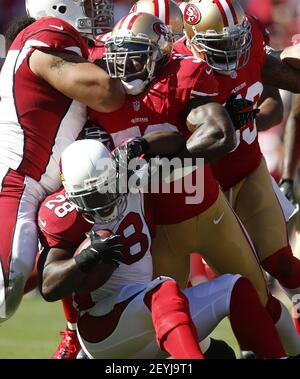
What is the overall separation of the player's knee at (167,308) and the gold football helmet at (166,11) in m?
1.41

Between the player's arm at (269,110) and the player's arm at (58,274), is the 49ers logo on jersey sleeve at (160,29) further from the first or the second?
the player's arm at (269,110)

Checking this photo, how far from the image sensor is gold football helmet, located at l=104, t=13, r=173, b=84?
3.84 meters

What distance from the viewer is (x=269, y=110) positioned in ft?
16.4

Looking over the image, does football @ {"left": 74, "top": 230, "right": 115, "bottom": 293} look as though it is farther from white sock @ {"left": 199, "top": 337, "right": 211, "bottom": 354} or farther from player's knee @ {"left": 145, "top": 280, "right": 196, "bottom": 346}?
white sock @ {"left": 199, "top": 337, "right": 211, "bottom": 354}

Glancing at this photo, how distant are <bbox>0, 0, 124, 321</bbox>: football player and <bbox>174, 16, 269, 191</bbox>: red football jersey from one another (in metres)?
0.75

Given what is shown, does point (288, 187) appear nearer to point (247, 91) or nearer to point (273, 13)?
point (247, 91)

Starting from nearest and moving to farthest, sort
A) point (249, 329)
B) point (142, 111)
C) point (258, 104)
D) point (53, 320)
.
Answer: point (249, 329), point (142, 111), point (258, 104), point (53, 320)

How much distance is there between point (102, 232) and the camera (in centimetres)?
367

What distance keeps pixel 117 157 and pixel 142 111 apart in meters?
0.33

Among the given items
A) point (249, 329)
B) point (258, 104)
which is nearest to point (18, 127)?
point (249, 329)

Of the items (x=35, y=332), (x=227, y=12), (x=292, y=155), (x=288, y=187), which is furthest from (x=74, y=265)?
(x=292, y=155)

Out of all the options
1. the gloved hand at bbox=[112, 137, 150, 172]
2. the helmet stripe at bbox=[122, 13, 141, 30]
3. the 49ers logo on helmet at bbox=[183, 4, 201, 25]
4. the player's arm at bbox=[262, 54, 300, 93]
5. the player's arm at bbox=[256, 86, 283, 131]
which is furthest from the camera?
the player's arm at bbox=[256, 86, 283, 131]

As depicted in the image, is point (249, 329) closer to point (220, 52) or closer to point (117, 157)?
point (117, 157)
